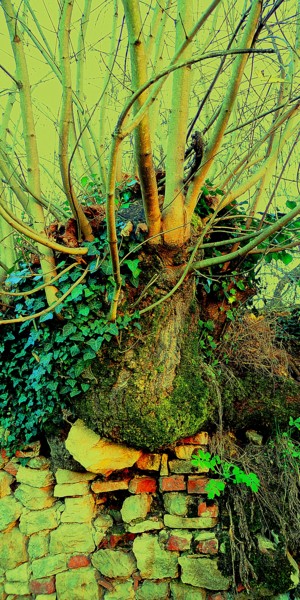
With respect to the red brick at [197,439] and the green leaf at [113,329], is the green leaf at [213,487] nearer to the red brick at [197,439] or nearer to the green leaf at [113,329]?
the red brick at [197,439]

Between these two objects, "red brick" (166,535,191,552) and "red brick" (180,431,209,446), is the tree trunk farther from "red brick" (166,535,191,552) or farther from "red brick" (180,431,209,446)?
"red brick" (166,535,191,552)

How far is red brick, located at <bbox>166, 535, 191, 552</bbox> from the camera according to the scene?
2.82m

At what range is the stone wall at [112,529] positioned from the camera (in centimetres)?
281

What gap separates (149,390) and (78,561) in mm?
1301

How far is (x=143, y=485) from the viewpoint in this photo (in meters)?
2.96

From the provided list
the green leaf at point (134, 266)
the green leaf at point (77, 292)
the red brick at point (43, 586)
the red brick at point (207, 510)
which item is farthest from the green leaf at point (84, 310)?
the red brick at point (43, 586)

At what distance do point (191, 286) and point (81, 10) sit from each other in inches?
102

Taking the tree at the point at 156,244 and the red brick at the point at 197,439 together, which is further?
the red brick at the point at 197,439

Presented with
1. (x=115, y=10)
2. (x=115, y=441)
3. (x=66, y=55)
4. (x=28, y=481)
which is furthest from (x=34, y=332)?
(x=115, y=10)

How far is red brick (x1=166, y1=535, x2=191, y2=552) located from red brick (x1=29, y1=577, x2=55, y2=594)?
0.84 meters

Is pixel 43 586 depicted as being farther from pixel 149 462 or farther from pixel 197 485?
pixel 197 485

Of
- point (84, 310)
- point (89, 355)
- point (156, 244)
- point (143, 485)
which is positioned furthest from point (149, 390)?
point (156, 244)

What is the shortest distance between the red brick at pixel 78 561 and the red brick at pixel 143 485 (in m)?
0.54

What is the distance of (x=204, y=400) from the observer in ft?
9.31
